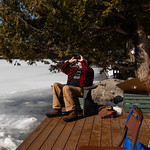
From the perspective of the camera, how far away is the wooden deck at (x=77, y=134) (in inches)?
124

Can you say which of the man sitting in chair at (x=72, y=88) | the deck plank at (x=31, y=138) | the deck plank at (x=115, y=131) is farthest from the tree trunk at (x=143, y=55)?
the deck plank at (x=31, y=138)

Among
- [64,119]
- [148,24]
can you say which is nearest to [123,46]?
[148,24]

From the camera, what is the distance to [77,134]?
359 centimetres

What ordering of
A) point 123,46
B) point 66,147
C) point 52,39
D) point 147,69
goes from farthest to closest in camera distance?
point 123,46, point 147,69, point 52,39, point 66,147

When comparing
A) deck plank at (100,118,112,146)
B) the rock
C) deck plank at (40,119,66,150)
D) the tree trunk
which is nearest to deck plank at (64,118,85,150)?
deck plank at (40,119,66,150)

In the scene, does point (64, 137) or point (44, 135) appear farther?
point (44, 135)

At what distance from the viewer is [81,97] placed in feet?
15.8

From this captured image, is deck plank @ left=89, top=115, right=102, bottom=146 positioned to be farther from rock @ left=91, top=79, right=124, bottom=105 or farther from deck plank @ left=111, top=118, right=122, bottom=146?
rock @ left=91, top=79, right=124, bottom=105

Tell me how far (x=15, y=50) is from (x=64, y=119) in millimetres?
3686

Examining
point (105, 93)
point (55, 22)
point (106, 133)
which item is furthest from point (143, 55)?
point (106, 133)

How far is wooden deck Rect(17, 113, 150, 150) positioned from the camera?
3.16m

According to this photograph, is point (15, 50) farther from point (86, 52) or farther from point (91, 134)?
point (91, 134)

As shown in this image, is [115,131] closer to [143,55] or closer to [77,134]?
[77,134]

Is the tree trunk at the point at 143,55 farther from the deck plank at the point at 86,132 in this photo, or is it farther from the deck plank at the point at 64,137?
the deck plank at the point at 64,137
